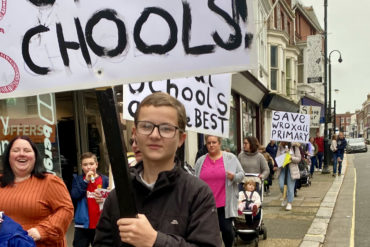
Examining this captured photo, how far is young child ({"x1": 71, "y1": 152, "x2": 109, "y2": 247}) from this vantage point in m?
4.21

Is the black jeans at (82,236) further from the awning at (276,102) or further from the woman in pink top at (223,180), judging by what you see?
the awning at (276,102)

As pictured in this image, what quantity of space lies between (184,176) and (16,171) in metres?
1.75

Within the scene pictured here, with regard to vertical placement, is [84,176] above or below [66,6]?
below

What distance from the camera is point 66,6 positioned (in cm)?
177

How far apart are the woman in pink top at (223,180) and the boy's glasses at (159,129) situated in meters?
3.43

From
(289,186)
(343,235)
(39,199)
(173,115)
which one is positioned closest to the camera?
(173,115)

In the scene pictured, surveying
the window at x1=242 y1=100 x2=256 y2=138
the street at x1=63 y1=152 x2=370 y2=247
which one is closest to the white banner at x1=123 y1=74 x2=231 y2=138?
the street at x1=63 y1=152 x2=370 y2=247

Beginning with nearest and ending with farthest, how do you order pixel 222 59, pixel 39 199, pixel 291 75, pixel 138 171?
pixel 138 171
pixel 222 59
pixel 39 199
pixel 291 75

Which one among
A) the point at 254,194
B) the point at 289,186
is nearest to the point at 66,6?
the point at 254,194

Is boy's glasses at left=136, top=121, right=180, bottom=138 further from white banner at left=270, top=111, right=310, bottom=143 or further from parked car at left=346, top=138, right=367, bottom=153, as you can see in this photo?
parked car at left=346, top=138, right=367, bottom=153

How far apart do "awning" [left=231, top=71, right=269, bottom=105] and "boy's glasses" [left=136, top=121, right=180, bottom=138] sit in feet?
40.8

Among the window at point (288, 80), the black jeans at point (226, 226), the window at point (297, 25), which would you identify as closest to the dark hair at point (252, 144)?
the black jeans at point (226, 226)

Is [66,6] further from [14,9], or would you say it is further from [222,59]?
[222,59]

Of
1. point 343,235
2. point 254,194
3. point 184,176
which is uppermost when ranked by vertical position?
point 184,176
